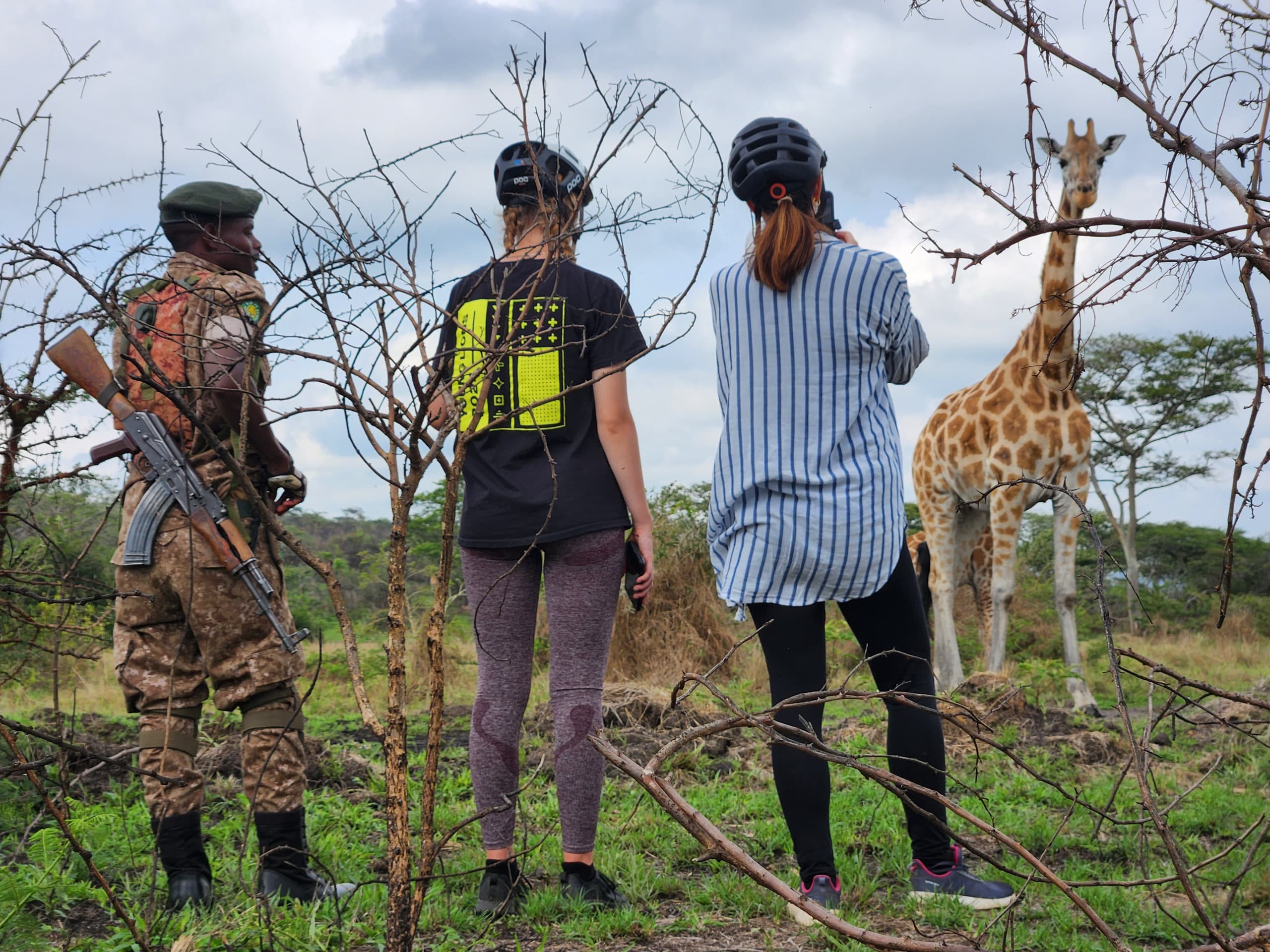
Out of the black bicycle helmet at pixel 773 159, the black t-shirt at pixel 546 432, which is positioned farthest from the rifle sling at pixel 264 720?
the black bicycle helmet at pixel 773 159

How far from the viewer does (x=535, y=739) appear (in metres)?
5.59

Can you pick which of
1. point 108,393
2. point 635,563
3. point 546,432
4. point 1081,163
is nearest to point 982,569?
point 1081,163

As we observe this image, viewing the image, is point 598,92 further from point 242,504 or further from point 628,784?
point 628,784

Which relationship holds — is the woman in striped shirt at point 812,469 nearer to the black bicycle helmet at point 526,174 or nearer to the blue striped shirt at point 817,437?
the blue striped shirt at point 817,437

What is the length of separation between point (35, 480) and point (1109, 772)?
4.59 metres

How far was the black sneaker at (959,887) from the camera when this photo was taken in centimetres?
295

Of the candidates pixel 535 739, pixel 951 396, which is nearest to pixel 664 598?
pixel 951 396

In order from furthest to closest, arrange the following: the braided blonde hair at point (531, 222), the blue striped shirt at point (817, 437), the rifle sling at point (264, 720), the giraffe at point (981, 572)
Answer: the giraffe at point (981, 572) → the rifle sling at point (264, 720) → the blue striped shirt at point (817, 437) → the braided blonde hair at point (531, 222)

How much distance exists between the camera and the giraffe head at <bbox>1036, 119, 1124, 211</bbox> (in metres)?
6.71

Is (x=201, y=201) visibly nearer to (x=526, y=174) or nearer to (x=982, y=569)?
(x=526, y=174)

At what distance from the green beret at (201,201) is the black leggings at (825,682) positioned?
197cm

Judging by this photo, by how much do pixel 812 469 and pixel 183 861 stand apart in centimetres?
208

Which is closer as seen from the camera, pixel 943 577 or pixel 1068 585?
pixel 1068 585

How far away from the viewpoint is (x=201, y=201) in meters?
3.25
